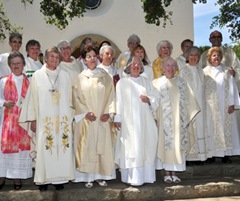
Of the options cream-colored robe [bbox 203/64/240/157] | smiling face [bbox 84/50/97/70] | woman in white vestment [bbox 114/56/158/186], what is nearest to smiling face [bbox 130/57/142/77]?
woman in white vestment [bbox 114/56/158/186]

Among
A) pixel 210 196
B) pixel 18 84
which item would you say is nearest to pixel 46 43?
pixel 18 84

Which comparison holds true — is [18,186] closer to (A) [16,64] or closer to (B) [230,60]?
(A) [16,64]

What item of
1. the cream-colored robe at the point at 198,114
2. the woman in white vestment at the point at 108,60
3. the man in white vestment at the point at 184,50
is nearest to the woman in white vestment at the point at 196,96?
the cream-colored robe at the point at 198,114

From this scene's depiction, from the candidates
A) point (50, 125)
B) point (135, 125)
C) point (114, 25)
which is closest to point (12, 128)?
point (50, 125)

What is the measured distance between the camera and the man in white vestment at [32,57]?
6.55 meters

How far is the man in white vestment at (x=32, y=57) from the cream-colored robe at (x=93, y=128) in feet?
3.13

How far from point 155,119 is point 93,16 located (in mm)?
8403

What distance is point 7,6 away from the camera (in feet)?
43.7

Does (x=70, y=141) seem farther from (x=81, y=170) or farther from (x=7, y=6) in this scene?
(x=7, y=6)

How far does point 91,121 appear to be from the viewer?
19.4ft

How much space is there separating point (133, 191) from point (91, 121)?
1093mm

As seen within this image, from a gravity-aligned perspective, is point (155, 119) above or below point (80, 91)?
below

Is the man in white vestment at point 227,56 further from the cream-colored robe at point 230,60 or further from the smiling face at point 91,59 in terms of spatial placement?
the smiling face at point 91,59

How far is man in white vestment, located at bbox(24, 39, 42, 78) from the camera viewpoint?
655 centimetres
